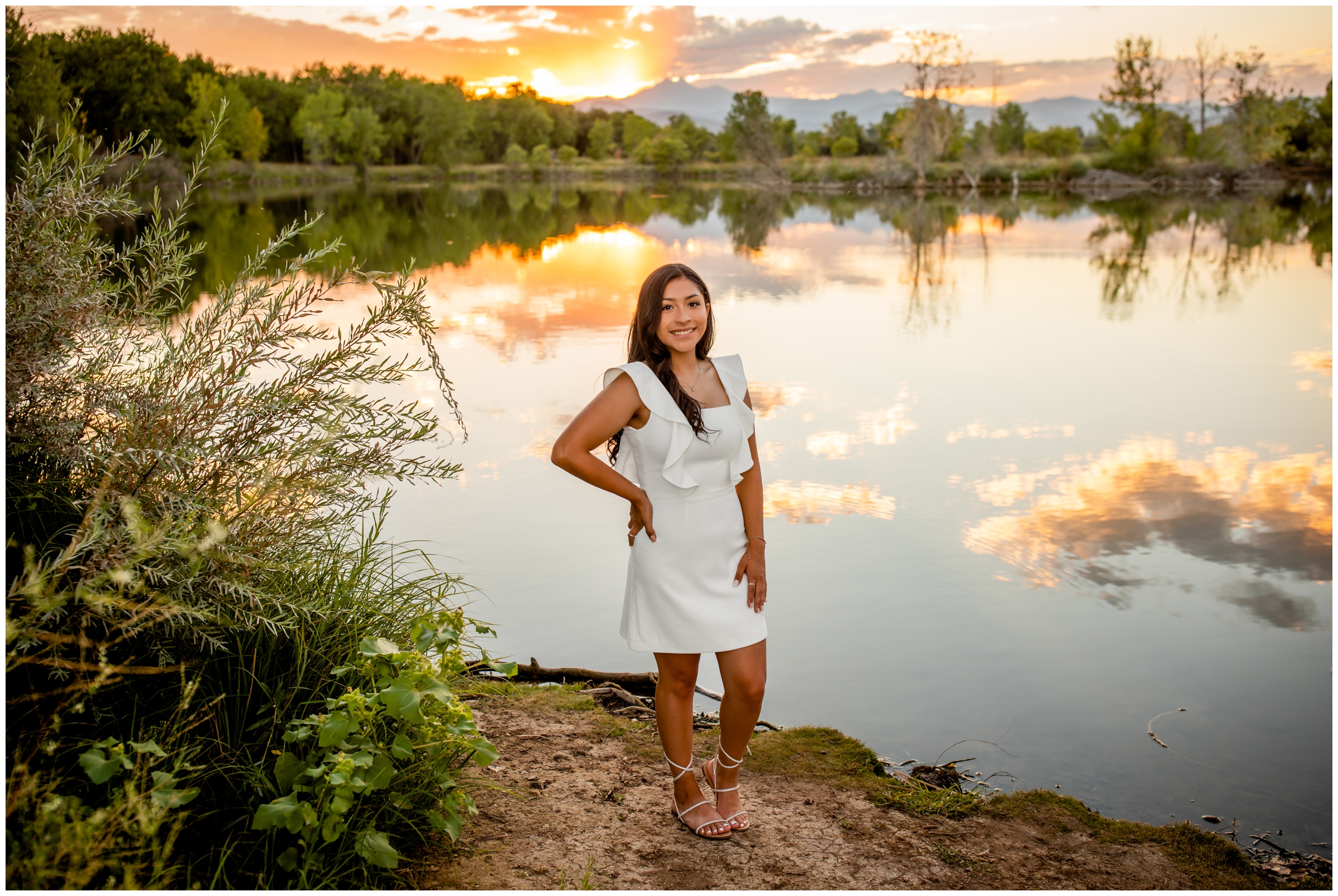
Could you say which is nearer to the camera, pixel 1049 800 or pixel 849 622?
pixel 1049 800

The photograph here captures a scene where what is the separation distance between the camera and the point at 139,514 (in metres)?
2.55

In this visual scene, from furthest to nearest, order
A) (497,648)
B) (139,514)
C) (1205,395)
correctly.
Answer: (1205,395) < (497,648) < (139,514)

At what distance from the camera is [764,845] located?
125 inches

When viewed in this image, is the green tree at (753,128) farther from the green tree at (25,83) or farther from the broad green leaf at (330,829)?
the broad green leaf at (330,829)

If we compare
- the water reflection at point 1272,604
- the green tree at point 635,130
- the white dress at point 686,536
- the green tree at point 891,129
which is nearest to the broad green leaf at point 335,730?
the white dress at point 686,536

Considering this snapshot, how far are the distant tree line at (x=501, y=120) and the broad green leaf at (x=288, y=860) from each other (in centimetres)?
2027

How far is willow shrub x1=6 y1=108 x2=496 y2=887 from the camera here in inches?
95.0

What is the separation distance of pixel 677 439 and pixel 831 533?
3.17 m

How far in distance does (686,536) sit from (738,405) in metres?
0.49

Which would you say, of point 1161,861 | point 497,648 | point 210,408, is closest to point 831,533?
point 497,648

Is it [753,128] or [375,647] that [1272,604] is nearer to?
[375,647]

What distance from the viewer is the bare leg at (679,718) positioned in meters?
3.24

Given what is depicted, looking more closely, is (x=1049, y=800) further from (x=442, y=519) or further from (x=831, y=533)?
(x=442, y=519)

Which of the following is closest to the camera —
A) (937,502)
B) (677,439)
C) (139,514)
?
(139,514)
